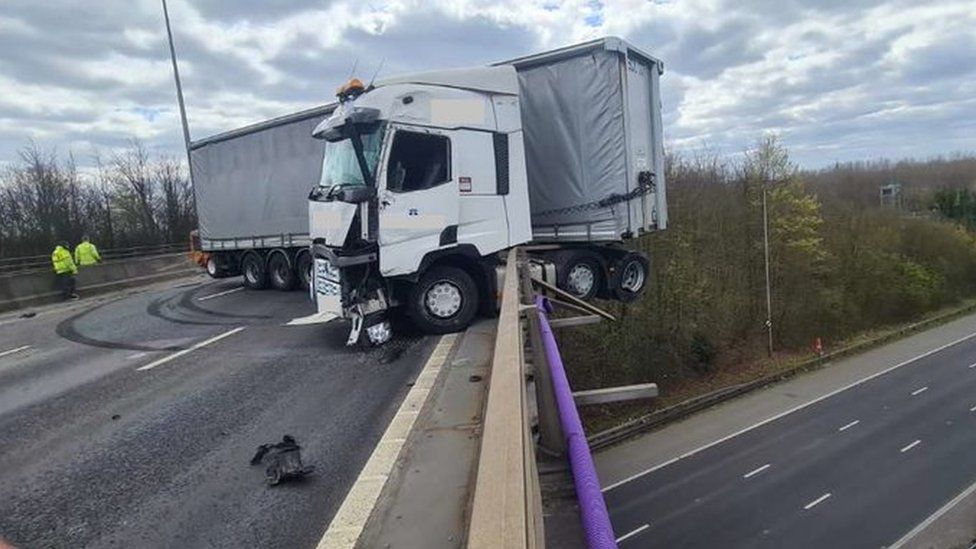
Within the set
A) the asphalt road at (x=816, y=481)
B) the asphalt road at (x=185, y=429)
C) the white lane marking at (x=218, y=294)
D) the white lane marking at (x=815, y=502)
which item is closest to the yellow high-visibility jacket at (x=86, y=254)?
the white lane marking at (x=218, y=294)

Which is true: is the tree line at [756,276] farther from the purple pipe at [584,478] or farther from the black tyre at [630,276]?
the purple pipe at [584,478]

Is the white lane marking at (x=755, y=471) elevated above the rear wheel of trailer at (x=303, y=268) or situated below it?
below

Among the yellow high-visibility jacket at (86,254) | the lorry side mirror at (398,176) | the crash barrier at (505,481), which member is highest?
the lorry side mirror at (398,176)

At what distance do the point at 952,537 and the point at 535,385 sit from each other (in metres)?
25.2

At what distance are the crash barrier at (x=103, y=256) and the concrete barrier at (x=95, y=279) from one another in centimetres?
337

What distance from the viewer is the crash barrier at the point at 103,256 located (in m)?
28.2

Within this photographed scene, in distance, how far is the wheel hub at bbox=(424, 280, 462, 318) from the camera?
8.15 meters

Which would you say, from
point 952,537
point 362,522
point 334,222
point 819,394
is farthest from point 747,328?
point 362,522

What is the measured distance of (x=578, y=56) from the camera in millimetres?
9742

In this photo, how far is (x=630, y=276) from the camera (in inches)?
456

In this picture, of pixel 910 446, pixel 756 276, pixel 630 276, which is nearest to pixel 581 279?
pixel 630 276

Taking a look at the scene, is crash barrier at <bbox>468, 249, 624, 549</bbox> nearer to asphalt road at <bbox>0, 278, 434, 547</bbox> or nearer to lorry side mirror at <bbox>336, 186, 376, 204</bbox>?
asphalt road at <bbox>0, 278, 434, 547</bbox>

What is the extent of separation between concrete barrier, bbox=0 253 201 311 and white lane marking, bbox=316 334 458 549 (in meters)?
16.9

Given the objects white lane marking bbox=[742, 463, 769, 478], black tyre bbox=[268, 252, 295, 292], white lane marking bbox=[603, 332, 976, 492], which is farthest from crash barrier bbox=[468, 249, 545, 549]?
white lane marking bbox=[742, 463, 769, 478]
